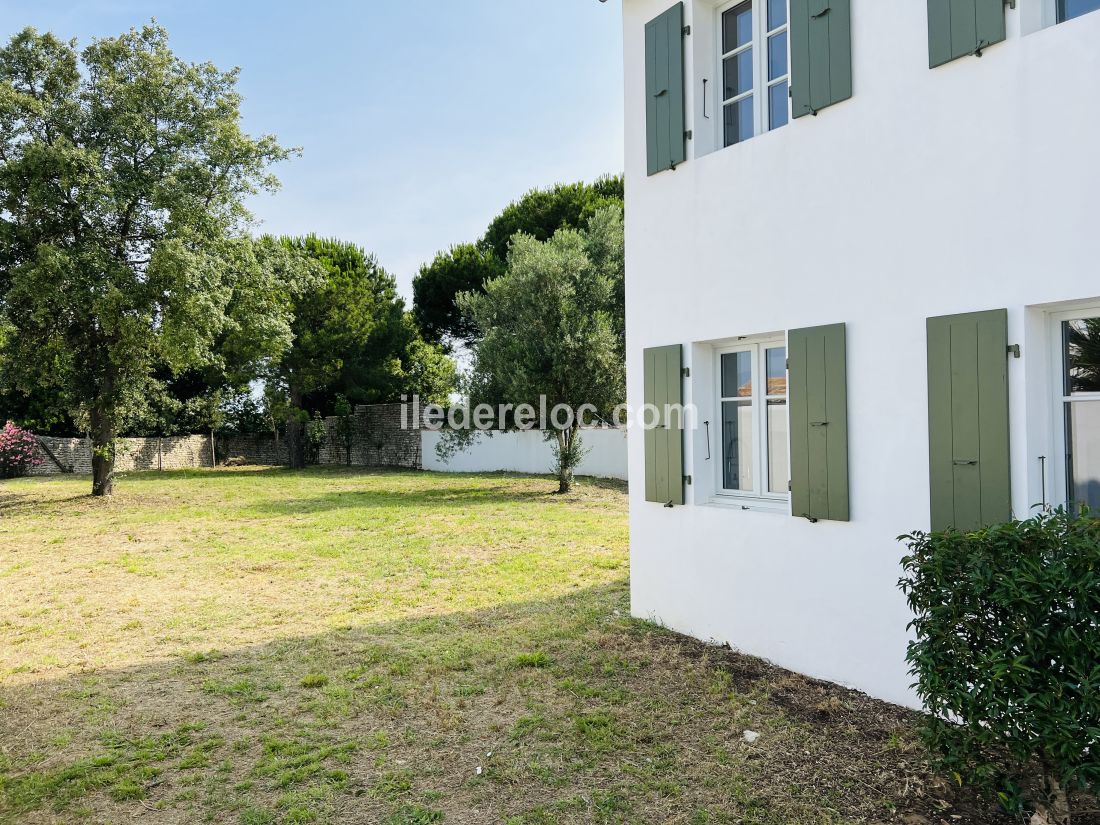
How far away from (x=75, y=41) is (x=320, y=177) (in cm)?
641

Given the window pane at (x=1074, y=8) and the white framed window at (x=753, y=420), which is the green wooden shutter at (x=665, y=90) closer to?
the white framed window at (x=753, y=420)

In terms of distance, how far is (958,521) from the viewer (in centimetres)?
372

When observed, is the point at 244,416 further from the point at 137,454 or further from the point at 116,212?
the point at 116,212

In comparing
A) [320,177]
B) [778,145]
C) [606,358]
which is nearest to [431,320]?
[320,177]

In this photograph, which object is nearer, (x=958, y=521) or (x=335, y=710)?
(x=958, y=521)

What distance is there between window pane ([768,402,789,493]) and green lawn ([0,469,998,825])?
4.28 feet

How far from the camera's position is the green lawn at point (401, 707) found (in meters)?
3.29

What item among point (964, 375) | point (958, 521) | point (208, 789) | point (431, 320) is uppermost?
point (431, 320)

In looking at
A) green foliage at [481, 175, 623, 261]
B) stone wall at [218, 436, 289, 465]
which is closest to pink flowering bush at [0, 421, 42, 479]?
stone wall at [218, 436, 289, 465]

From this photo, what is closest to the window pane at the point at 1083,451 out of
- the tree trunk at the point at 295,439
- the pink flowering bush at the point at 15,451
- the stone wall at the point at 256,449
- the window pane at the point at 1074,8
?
the window pane at the point at 1074,8

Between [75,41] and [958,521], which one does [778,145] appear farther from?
[75,41]

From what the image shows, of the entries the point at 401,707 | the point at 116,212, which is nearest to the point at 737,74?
the point at 401,707

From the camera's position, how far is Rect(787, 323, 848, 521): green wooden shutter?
4.32 m

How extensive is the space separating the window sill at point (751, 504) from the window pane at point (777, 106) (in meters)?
2.68
